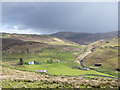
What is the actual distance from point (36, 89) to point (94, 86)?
1271 cm

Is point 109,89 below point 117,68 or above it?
above

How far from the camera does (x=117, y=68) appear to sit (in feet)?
257

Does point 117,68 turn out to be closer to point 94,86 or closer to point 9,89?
point 94,86

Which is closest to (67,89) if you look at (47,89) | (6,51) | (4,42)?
(47,89)

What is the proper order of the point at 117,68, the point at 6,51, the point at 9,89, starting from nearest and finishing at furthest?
1. the point at 9,89
2. the point at 117,68
3. the point at 6,51

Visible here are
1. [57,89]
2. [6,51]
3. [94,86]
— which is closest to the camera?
[57,89]

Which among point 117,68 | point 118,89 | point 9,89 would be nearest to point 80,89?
point 118,89

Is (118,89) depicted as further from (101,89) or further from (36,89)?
(36,89)

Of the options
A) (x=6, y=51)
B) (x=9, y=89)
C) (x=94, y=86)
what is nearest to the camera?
(x=9, y=89)

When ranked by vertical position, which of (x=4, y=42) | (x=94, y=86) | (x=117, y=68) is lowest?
(x=117, y=68)

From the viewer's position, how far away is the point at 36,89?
2017 cm

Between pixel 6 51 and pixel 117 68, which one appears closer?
pixel 117 68

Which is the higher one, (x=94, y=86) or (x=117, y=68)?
(x=94, y=86)

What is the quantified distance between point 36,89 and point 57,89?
410 centimetres
